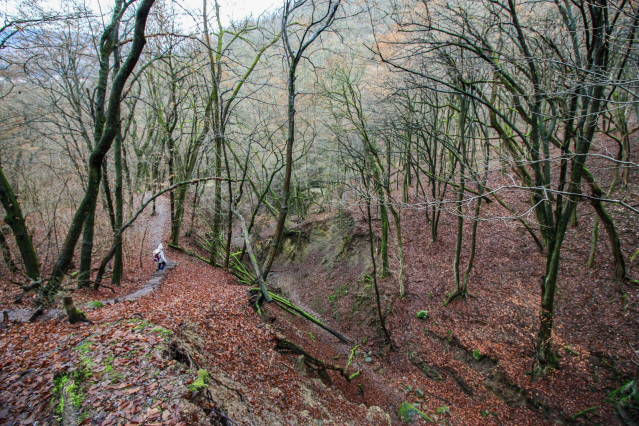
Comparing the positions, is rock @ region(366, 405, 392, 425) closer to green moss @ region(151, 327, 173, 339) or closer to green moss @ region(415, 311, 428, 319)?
green moss @ region(415, 311, 428, 319)

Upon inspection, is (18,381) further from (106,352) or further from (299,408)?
(299,408)

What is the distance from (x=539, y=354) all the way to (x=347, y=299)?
7.81 m

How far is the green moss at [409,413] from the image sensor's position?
24.5 ft

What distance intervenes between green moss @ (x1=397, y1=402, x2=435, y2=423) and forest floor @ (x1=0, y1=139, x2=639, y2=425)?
21cm

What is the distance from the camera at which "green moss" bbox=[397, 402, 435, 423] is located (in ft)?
24.5

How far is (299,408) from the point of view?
5.15m

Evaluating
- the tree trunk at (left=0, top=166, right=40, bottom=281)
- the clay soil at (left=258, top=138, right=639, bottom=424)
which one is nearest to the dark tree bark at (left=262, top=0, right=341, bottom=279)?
the clay soil at (left=258, top=138, right=639, bottom=424)

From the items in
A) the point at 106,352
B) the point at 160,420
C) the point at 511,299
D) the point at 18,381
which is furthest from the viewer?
the point at 511,299

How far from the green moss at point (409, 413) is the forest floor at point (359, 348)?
208 mm

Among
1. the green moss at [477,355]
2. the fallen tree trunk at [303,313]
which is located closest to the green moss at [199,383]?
the fallen tree trunk at [303,313]

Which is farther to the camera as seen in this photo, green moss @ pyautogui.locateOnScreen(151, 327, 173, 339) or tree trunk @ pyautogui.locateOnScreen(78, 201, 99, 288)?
tree trunk @ pyautogui.locateOnScreen(78, 201, 99, 288)

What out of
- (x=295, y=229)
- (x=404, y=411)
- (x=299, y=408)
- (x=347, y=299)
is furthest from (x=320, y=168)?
(x=299, y=408)

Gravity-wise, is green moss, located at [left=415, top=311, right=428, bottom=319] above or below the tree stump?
below

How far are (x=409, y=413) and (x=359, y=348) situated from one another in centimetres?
346
